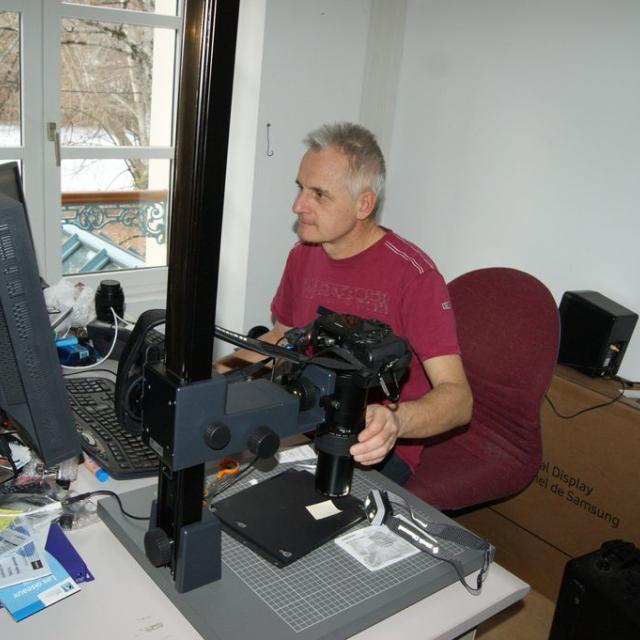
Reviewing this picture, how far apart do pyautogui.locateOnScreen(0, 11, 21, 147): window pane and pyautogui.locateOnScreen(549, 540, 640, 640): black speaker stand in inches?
86.8

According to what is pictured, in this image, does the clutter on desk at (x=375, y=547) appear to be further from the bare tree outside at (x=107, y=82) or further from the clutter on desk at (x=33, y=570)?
the bare tree outside at (x=107, y=82)

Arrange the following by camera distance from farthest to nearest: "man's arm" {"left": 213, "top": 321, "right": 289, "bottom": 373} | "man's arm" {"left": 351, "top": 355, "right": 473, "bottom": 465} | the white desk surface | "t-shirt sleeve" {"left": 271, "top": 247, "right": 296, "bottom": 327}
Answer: "t-shirt sleeve" {"left": 271, "top": 247, "right": 296, "bottom": 327} < "man's arm" {"left": 213, "top": 321, "right": 289, "bottom": 373} < "man's arm" {"left": 351, "top": 355, "right": 473, "bottom": 465} < the white desk surface

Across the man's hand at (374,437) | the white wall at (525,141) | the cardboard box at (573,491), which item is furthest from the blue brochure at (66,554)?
the white wall at (525,141)

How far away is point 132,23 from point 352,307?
1.49 meters

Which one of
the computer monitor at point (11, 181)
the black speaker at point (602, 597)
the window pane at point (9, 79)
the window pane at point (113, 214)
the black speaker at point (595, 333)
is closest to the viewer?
the computer monitor at point (11, 181)

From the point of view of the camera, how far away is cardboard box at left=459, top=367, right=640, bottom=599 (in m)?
2.14

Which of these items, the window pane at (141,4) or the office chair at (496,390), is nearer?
the office chair at (496,390)

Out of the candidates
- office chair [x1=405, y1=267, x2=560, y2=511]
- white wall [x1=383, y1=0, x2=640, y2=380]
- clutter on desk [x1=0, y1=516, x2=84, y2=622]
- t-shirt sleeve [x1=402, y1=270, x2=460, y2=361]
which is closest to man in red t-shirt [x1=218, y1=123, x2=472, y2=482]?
t-shirt sleeve [x1=402, y1=270, x2=460, y2=361]

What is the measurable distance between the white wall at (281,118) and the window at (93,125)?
0.31 metres

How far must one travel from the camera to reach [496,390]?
196 cm

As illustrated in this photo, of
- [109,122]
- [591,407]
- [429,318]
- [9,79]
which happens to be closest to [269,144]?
[109,122]

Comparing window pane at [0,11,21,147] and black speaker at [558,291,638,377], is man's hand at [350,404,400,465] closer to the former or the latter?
black speaker at [558,291,638,377]

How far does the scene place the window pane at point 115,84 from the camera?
2.59 m

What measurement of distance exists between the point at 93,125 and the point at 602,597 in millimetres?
2242
